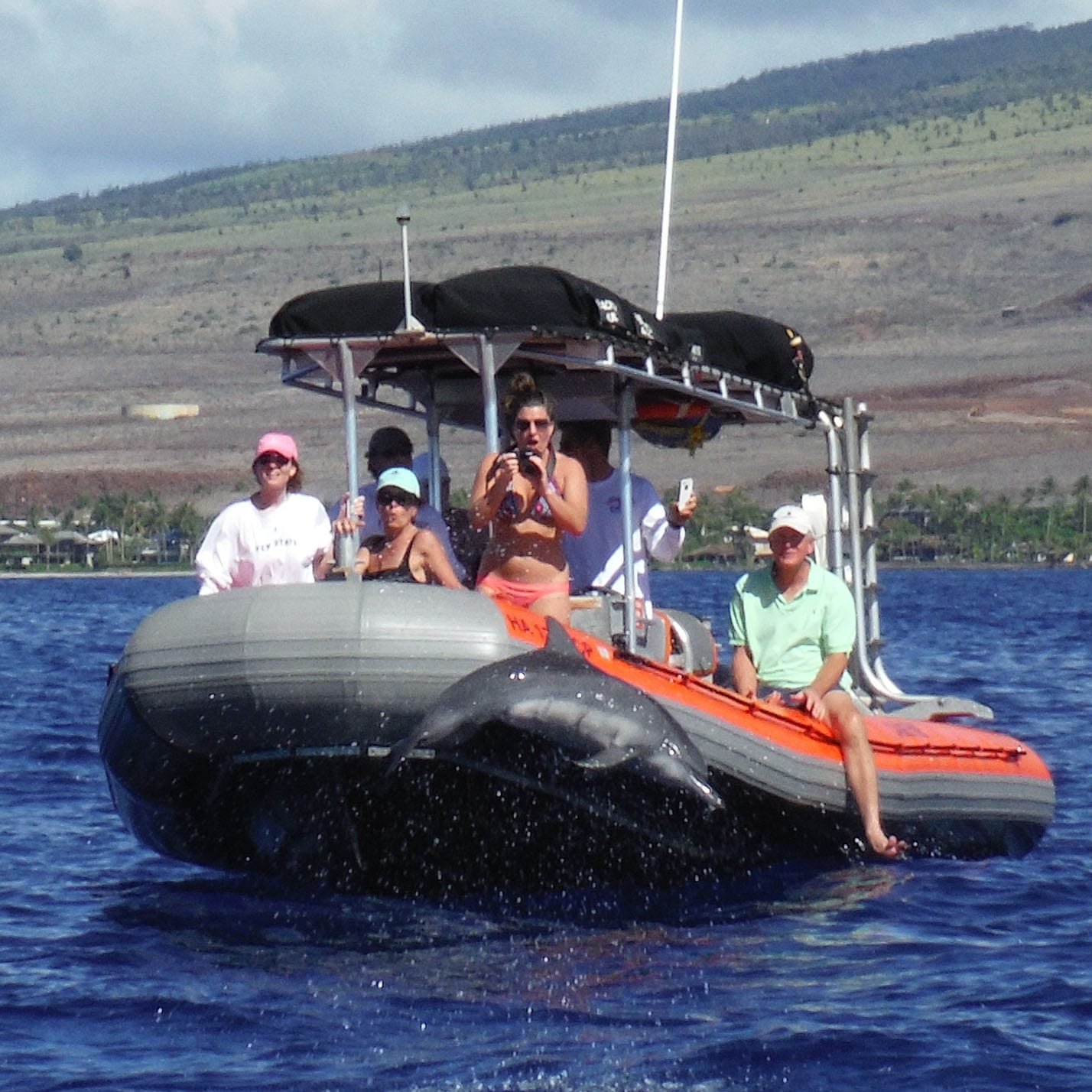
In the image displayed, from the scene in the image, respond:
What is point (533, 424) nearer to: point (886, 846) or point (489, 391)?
point (489, 391)

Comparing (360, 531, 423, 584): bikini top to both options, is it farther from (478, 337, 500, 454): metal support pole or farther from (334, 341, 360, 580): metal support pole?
(478, 337, 500, 454): metal support pole

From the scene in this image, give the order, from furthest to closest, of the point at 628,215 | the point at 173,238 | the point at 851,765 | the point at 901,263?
the point at 173,238 < the point at 628,215 < the point at 901,263 < the point at 851,765

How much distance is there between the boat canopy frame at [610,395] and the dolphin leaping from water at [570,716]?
107 centimetres

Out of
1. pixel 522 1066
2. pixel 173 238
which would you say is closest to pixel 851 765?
pixel 522 1066

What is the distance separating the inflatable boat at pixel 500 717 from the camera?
7.95 m

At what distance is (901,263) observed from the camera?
455 feet

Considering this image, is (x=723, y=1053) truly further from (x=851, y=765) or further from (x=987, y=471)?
(x=987, y=471)

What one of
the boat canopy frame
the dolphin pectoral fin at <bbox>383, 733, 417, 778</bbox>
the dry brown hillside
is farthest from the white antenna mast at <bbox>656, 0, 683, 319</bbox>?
the dry brown hillside

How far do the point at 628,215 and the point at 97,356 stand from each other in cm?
3377

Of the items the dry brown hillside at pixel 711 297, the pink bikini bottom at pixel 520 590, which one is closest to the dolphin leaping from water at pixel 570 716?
the pink bikini bottom at pixel 520 590

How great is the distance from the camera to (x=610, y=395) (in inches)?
378

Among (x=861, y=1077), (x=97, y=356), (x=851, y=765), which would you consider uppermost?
(x=97, y=356)

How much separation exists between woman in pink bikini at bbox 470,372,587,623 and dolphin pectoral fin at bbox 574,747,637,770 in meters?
0.81

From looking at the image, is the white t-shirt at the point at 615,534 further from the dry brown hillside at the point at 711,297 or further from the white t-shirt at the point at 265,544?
the dry brown hillside at the point at 711,297
